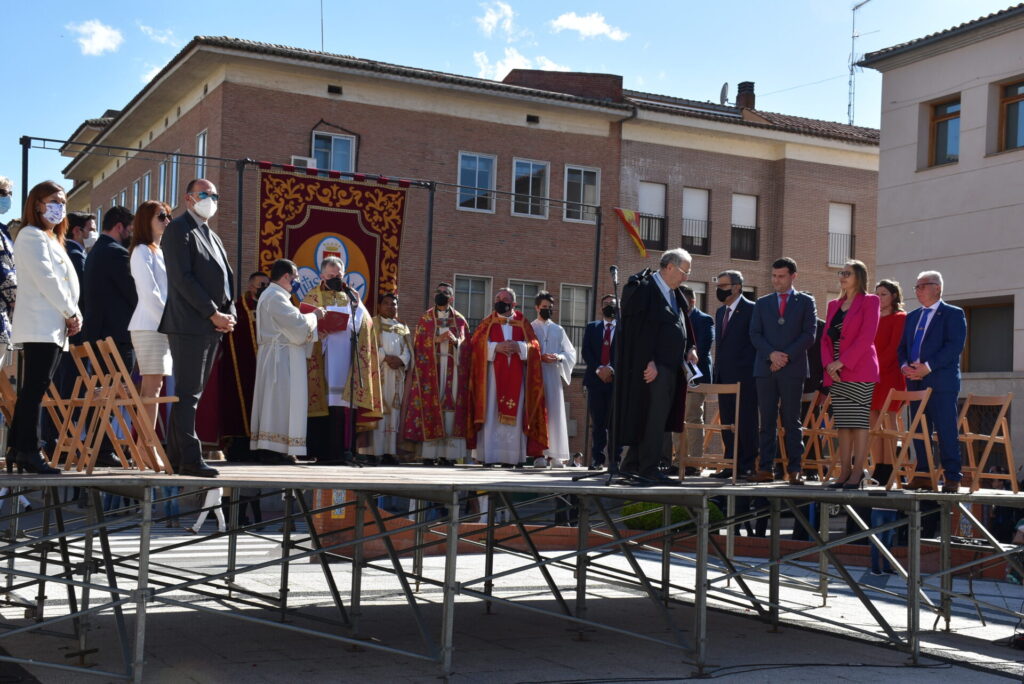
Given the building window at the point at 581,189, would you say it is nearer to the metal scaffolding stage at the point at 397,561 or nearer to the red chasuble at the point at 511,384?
the red chasuble at the point at 511,384

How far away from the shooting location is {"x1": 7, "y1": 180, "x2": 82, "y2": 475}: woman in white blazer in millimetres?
7871

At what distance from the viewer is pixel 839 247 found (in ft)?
125

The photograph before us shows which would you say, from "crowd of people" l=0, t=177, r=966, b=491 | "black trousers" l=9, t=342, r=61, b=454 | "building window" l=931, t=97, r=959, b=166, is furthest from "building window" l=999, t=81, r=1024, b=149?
"black trousers" l=9, t=342, r=61, b=454

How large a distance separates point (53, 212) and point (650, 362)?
453 centimetres

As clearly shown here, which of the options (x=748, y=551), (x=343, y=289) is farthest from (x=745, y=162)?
(x=343, y=289)

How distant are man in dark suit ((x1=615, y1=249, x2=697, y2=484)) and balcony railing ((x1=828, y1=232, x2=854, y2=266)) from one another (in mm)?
28957

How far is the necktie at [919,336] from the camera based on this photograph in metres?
10.8

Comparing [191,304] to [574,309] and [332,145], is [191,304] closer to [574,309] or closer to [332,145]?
[332,145]

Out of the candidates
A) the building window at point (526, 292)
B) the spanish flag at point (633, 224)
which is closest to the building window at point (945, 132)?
the spanish flag at point (633, 224)

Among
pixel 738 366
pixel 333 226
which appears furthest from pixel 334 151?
pixel 738 366

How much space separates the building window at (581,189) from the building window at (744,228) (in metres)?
4.57

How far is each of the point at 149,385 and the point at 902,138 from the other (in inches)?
781

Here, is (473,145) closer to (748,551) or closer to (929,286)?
(748,551)

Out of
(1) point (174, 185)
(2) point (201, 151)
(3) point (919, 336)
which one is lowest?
(3) point (919, 336)
